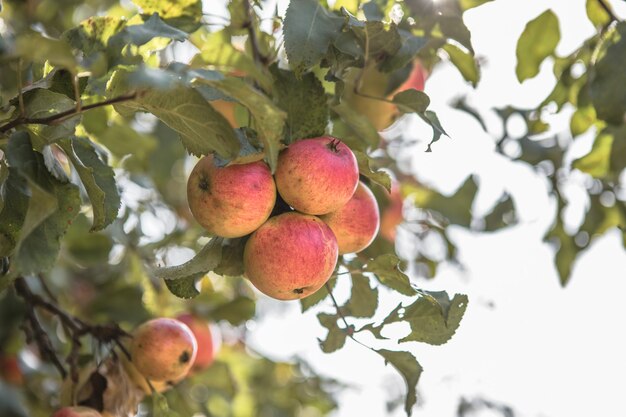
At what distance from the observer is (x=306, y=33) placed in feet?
4.24

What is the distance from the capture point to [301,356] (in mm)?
3125

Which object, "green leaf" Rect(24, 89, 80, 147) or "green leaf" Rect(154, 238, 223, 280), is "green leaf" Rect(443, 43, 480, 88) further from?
"green leaf" Rect(24, 89, 80, 147)

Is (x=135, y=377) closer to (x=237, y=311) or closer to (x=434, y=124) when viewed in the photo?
(x=237, y=311)

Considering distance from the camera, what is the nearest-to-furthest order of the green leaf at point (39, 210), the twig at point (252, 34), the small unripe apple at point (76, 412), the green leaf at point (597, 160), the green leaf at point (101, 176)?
the green leaf at point (39, 210) → the green leaf at point (101, 176) → the small unripe apple at point (76, 412) → the twig at point (252, 34) → the green leaf at point (597, 160)

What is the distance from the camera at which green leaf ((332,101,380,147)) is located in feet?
5.10

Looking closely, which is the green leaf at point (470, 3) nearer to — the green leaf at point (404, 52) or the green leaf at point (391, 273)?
the green leaf at point (404, 52)

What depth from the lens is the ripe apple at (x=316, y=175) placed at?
4.03 ft

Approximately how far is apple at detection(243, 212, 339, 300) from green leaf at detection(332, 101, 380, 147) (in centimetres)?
34

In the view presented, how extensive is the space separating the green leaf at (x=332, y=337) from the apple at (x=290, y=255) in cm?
22

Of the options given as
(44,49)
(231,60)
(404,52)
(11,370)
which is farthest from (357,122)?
(11,370)

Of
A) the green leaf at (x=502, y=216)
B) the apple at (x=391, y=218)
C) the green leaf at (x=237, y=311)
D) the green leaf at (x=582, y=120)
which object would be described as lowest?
the green leaf at (x=237, y=311)

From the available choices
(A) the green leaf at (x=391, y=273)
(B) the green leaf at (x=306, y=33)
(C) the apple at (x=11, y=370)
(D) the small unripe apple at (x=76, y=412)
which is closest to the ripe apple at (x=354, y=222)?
(A) the green leaf at (x=391, y=273)

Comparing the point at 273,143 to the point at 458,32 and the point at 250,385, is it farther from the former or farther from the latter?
the point at 250,385

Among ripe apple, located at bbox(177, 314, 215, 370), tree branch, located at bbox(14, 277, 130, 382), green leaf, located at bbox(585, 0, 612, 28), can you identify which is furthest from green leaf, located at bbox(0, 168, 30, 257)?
green leaf, located at bbox(585, 0, 612, 28)
